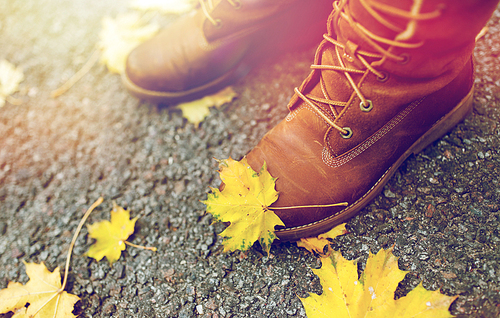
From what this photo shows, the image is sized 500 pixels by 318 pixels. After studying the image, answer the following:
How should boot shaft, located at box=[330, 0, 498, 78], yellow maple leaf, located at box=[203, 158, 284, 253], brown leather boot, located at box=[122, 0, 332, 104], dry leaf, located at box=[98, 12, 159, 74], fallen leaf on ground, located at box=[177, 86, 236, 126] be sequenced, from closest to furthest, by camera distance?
1. boot shaft, located at box=[330, 0, 498, 78]
2. yellow maple leaf, located at box=[203, 158, 284, 253]
3. brown leather boot, located at box=[122, 0, 332, 104]
4. fallen leaf on ground, located at box=[177, 86, 236, 126]
5. dry leaf, located at box=[98, 12, 159, 74]

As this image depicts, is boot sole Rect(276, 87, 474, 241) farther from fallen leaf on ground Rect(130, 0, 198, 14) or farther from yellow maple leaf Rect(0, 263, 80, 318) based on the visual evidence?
fallen leaf on ground Rect(130, 0, 198, 14)

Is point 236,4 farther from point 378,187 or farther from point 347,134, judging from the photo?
point 378,187

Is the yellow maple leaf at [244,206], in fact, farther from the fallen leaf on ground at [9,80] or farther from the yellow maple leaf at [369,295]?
the fallen leaf on ground at [9,80]

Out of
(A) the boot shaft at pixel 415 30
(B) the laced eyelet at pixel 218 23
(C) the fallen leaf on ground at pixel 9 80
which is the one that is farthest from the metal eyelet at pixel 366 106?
(C) the fallen leaf on ground at pixel 9 80

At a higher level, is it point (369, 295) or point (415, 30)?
point (415, 30)

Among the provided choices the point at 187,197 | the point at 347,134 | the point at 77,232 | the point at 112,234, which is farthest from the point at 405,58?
the point at 77,232

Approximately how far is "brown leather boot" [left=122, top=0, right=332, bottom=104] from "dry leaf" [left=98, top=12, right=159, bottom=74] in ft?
1.04

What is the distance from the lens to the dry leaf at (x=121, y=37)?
1.95 m

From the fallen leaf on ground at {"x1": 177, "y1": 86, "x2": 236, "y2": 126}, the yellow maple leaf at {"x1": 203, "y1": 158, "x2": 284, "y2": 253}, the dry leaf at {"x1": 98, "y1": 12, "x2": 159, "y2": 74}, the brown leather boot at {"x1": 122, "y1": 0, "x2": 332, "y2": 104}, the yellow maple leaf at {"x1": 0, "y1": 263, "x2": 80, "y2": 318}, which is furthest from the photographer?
Answer: the dry leaf at {"x1": 98, "y1": 12, "x2": 159, "y2": 74}

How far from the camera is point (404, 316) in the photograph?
38.4 inches

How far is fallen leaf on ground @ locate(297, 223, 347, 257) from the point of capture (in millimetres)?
1213

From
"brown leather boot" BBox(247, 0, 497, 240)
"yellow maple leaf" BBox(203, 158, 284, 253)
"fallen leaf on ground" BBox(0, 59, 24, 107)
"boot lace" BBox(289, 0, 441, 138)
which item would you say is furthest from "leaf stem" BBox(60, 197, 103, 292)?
"boot lace" BBox(289, 0, 441, 138)

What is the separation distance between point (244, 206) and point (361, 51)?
69cm

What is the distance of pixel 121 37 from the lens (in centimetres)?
202
